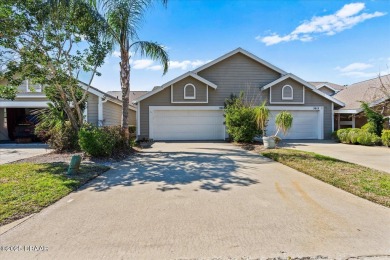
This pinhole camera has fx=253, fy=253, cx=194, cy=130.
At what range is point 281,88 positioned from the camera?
1830 centimetres

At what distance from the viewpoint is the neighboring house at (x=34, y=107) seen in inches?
593

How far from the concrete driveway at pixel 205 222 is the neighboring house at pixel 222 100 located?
1154cm

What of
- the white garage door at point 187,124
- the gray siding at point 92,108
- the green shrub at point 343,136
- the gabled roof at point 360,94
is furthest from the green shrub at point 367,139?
the gray siding at point 92,108

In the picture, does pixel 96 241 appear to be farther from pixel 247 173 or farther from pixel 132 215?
pixel 247 173

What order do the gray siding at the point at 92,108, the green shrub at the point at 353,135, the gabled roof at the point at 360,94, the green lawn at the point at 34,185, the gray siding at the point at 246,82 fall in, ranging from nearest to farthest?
the green lawn at the point at 34,185
the gray siding at the point at 92,108
the green shrub at the point at 353,135
the gabled roof at the point at 360,94
the gray siding at the point at 246,82

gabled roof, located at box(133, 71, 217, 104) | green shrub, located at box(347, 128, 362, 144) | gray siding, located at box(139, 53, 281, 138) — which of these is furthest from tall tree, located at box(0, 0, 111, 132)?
green shrub, located at box(347, 128, 362, 144)

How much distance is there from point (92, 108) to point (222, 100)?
28.7ft

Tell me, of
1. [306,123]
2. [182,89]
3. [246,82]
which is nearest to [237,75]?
[246,82]

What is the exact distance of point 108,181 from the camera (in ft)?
21.3

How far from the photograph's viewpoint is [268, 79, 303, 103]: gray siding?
720 inches

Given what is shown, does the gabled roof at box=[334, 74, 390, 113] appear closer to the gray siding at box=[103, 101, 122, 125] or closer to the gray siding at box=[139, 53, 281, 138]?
the gray siding at box=[139, 53, 281, 138]

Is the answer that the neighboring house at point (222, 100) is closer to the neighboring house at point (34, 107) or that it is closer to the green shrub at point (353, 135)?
the neighboring house at point (34, 107)

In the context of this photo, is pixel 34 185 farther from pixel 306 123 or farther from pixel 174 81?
pixel 306 123

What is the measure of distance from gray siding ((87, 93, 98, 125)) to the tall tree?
3718 millimetres
